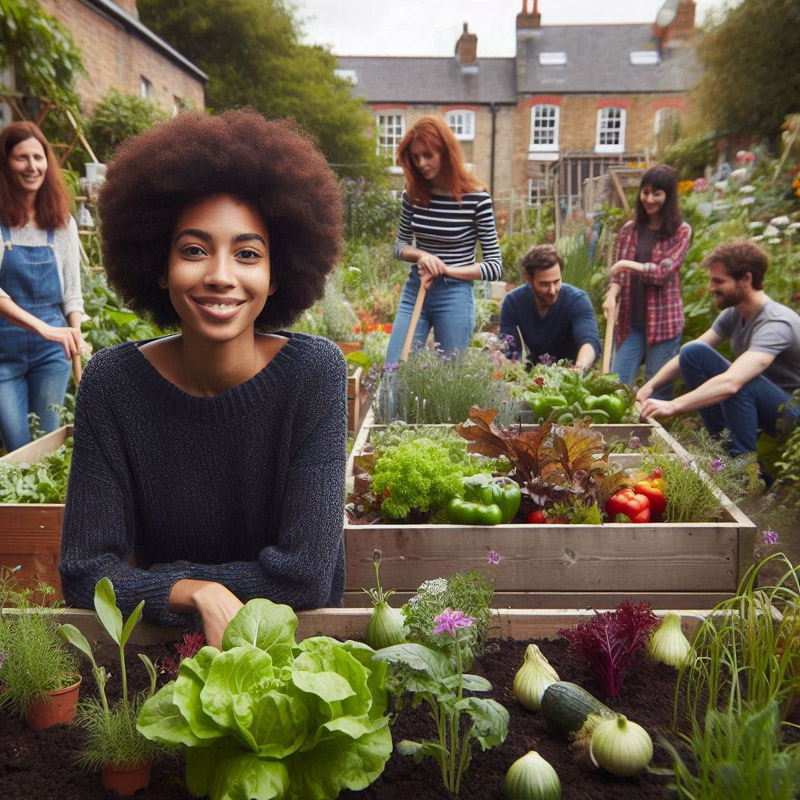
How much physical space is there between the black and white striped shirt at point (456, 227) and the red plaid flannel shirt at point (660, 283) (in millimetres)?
1132

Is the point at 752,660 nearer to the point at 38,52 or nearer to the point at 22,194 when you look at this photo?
the point at 22,194

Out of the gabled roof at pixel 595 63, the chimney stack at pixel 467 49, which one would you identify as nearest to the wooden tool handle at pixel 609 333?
the gabled roof at pixel 595 63

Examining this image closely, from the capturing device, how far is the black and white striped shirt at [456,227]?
4824 millimetres

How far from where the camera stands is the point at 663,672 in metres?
1.57

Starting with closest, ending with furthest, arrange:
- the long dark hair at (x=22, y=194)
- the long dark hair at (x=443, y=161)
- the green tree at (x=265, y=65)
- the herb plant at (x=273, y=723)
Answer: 1. the herb plant at (x=273, y=723)
2. the long dark hair at (x=22, y=194)
3. the long dark hair at (x=443, y=161)
4. the green tree at (x=265, y=65)

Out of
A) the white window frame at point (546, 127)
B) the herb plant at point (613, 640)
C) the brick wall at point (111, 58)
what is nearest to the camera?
the herb plant at point (613, 640)

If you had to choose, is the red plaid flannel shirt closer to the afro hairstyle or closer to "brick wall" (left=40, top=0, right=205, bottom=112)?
the afro hairstyle

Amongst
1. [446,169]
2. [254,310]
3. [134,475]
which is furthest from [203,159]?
[446,169]

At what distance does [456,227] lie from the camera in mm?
4840

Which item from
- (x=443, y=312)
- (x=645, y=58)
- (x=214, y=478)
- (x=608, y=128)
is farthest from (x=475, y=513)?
(x=645, y=58)

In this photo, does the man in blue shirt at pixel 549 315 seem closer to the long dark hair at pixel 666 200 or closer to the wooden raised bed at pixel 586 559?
the long dark hair at pixel 666 200

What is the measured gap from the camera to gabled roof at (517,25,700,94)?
110ft

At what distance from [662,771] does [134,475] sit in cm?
122

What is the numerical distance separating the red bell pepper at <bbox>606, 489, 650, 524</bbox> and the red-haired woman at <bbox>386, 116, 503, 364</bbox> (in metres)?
1.98
